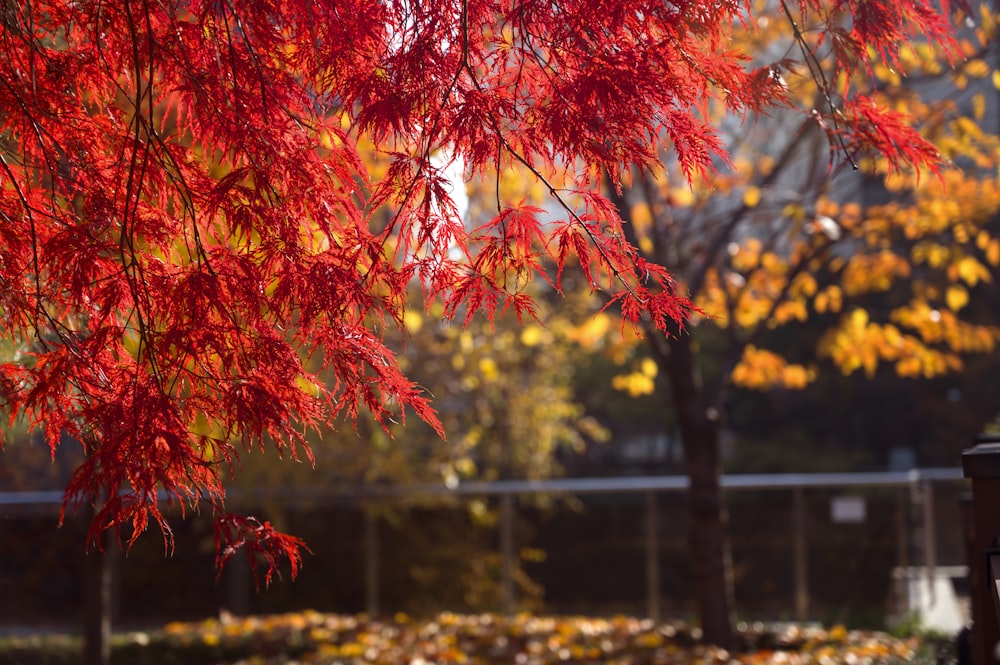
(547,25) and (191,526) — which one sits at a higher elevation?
(547,25)

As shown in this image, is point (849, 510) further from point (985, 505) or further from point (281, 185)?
point (281, 185)

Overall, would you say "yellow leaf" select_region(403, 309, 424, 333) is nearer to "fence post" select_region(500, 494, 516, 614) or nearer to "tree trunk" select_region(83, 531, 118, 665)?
"fence post" select_region(500, 494, 516, 614)

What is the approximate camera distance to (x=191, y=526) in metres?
11.0

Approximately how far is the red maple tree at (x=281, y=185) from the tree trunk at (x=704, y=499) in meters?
4.85

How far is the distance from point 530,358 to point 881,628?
13.5 ft

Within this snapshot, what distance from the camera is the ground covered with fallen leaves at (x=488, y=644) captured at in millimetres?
7699

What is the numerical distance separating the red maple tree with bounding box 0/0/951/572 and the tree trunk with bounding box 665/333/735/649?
4853 mm

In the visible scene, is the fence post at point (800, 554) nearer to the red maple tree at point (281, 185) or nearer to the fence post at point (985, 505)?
the fence post at point (985, 505)

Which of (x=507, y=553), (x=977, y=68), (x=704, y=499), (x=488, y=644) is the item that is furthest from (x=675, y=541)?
(x=977, y=68)

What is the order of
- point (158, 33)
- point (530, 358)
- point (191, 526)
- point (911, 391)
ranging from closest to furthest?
point (158, 33), point (191, 526), point (530, 358), point (911, 391)

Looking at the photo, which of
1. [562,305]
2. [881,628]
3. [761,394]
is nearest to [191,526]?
[562,305]

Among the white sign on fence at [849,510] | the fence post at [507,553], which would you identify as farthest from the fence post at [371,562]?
the white sign on fence at [849,510]

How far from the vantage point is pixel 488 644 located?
27.1 ft

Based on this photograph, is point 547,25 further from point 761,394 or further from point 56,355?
point 761,394
